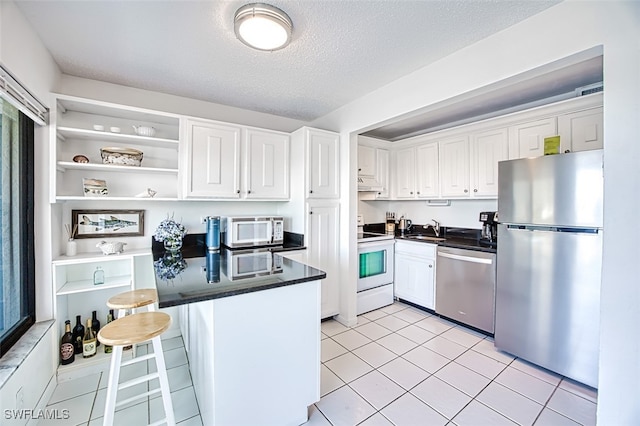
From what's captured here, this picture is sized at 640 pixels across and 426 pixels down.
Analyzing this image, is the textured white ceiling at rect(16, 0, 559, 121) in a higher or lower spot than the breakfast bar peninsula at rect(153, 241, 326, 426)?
higher

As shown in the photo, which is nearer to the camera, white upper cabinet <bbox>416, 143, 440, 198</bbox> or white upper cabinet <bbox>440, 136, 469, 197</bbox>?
white upper cabinet <bbox>440, 136, 469, 197</bbox>

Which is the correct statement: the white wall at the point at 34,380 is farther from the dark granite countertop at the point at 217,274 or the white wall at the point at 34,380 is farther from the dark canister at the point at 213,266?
the dark canister at the point at 213,266

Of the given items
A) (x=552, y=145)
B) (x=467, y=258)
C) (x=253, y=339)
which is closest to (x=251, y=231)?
(x=253, y=339)

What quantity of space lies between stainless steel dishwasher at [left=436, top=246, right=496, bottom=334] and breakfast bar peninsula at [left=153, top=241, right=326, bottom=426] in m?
1.90

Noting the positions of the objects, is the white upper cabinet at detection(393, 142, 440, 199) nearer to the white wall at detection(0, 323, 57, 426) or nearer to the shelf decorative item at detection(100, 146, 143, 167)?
the shelf decorative item at detection(100, 146, 143, 167)

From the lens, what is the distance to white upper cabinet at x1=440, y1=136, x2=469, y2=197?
3123 millimetres

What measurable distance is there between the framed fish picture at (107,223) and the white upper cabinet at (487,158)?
3556 mm

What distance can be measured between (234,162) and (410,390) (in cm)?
247

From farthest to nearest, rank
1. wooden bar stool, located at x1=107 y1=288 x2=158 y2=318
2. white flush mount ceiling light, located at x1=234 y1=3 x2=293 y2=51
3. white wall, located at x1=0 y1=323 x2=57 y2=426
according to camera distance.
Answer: wooden bar stool, located at x1=107 y1=288 x2=158 y2=318 < white flush mount ceiling light, located at x1=234 y1=3 x2=293 y2=51 < white wall, located at x1=0 y1=323 x2=57 y2=426

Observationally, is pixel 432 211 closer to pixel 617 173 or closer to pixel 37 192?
pixel 617 173

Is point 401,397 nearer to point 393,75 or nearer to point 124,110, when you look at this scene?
point 393,75

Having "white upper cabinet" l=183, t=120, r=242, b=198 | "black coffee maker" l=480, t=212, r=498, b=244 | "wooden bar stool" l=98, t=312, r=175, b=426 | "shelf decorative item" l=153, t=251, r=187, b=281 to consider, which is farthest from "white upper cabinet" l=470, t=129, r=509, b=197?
"wooden bar stool" l=98, t=312, r=175, b=426

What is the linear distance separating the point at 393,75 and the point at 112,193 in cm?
275

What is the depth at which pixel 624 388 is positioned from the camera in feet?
4.15
